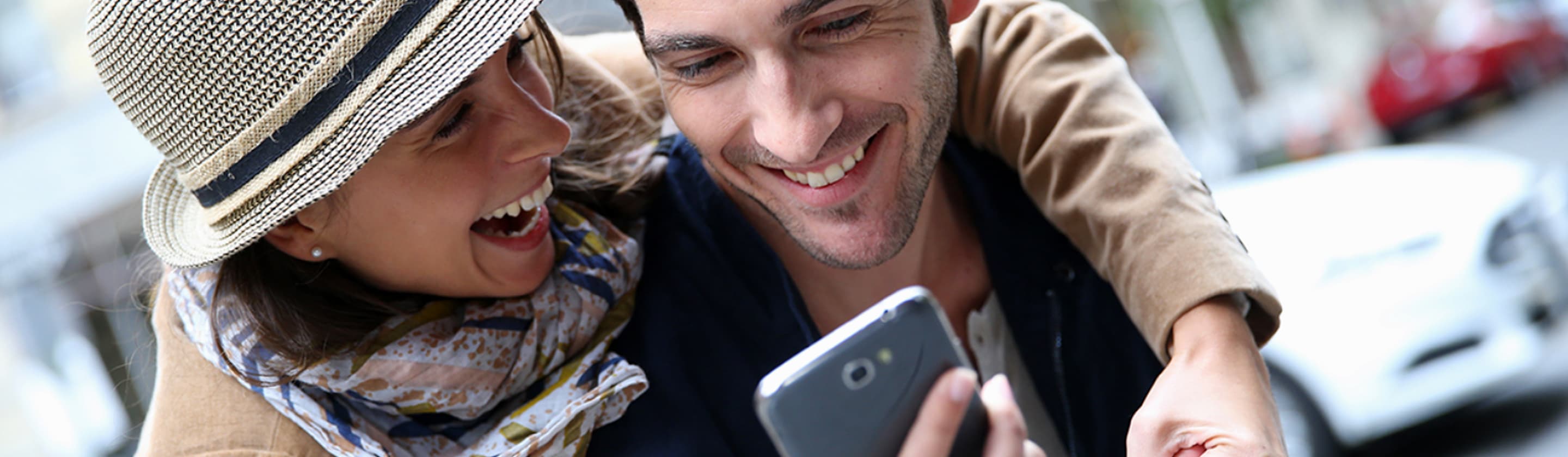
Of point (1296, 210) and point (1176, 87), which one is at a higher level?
point (1296, 210)

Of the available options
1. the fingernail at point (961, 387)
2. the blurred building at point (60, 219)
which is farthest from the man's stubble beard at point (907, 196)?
the blurred building at point (60, 219)

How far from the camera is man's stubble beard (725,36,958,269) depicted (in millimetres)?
2041

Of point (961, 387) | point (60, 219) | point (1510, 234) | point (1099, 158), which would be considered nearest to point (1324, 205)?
point (1510, 234)

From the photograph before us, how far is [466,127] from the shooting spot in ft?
6.18

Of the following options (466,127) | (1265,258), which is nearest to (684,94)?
(466,127)

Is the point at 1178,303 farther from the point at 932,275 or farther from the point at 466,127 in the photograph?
the point at 466,127

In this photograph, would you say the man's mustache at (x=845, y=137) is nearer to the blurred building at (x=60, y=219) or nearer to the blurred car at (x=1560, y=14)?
the blurred building at (x=60, y=219)

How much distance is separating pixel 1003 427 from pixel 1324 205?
383 centimetres

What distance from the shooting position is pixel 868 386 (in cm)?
143

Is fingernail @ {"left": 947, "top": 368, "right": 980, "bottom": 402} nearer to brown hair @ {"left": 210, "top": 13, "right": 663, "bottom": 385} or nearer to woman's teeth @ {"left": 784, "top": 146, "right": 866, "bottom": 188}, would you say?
woman's teeth @ {"left": 784, "top": 146, "right": 866, "bottom": 188}

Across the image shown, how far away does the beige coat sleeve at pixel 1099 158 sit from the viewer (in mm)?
1970

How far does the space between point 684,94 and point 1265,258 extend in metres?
3.42

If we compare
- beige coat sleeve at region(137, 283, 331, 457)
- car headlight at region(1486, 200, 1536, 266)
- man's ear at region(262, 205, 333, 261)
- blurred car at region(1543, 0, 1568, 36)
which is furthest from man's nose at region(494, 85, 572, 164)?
blurred car at region(1543, 0, 1568, 36)

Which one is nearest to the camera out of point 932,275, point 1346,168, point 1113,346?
point 1113,346
